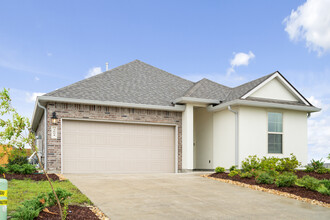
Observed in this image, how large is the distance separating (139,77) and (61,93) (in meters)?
4.65

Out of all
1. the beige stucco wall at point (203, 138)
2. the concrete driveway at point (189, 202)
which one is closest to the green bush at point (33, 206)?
the concrete driveway at point (189, 202)

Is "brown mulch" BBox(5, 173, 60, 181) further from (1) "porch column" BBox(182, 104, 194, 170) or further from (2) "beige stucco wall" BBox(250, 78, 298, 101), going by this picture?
(2) "beige stucco wall" BBox(250, 78, 298, 101)

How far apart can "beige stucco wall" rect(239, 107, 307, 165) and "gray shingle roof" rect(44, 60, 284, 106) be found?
3.79 ft

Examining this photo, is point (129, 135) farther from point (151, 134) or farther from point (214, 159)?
point (214, 159)

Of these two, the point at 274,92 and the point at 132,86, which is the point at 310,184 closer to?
the point at 274,92

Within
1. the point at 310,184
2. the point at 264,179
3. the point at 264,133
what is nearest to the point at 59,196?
the point at 264,179

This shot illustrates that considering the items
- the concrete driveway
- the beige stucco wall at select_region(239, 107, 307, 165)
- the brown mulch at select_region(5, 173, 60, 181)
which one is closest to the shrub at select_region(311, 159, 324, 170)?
the beige stucco wall at select_region(239, 107, 307, 165)

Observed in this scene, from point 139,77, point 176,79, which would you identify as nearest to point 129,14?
point 139,77

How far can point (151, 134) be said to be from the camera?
561 inches

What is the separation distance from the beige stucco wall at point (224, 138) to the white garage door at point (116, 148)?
2.15 metres

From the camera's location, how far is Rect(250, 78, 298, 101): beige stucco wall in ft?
A: 47.0

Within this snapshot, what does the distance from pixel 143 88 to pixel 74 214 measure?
33.7 ft

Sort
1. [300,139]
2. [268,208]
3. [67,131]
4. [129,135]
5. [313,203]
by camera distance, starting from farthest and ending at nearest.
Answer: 1. [300,139]
2. [129,135]
3. [67,131]
4. [313,203]
5. [268,208]

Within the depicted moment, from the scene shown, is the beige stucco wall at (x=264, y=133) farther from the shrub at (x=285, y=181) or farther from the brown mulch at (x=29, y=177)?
the brown mulch at (x=29, y=177)
